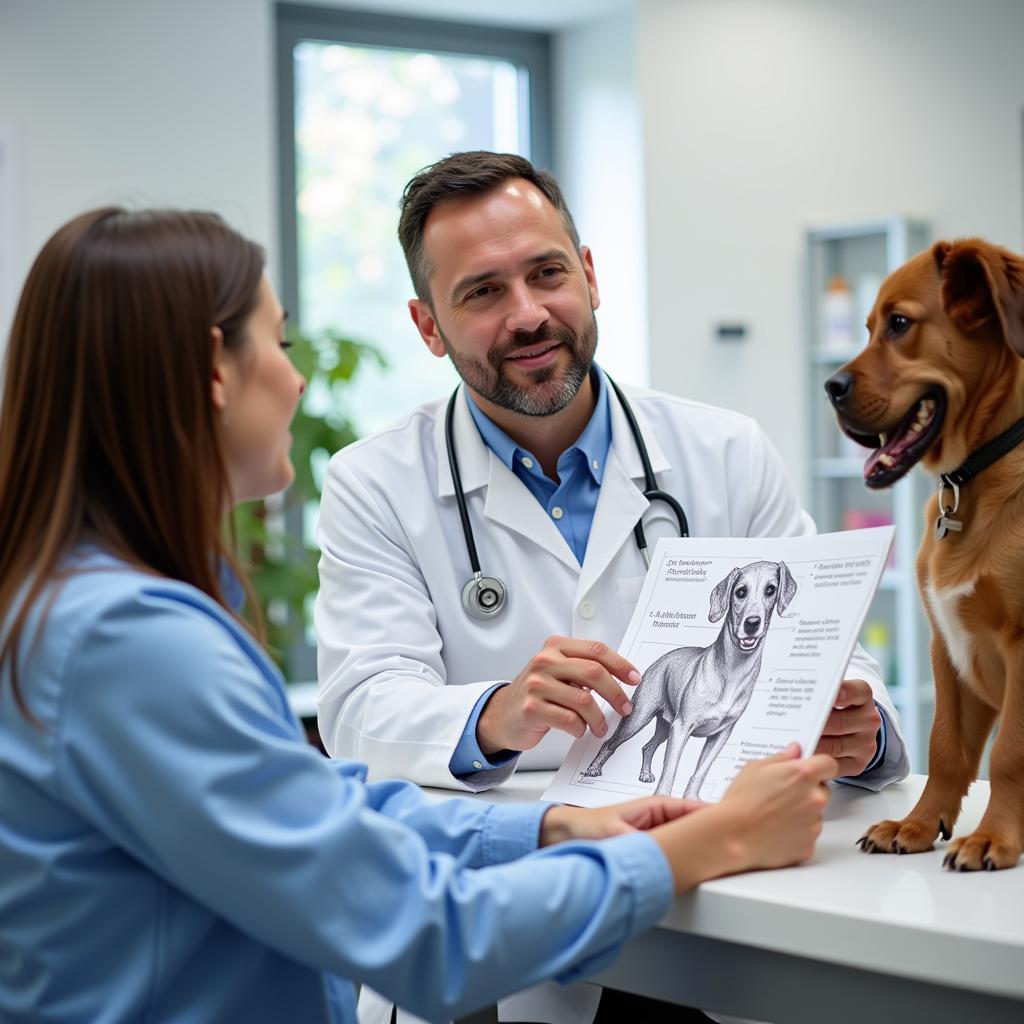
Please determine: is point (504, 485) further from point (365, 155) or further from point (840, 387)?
point (365, 155)

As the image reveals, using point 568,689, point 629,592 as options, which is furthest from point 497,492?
point 568,689

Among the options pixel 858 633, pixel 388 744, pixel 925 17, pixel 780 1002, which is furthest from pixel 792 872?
pixel 925 17

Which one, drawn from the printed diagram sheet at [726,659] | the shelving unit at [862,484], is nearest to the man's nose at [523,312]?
the printed diagram sheet at [726,659]

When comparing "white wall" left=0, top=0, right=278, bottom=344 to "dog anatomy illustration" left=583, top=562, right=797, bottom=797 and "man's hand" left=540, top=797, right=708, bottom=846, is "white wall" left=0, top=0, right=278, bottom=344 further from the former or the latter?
"man's hand" left=540, top=797, right=708, bottom=846

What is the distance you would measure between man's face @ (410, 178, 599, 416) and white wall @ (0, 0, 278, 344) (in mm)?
1945

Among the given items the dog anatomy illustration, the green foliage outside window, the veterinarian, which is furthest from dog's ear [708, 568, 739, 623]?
the green foliage outside window

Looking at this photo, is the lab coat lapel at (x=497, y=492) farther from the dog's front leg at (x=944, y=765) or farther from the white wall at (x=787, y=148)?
the white wall at (x=787, y=148)

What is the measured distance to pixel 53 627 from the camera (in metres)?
0.87

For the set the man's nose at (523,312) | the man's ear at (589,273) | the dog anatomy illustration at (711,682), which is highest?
the man's ear at (589,273)

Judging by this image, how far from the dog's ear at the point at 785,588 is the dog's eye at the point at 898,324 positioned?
237 mm

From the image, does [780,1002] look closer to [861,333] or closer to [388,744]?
[388,744]

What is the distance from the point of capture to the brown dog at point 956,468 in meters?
1.05

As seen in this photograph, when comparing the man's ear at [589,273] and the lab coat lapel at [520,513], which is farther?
the man's ear at [589,273]

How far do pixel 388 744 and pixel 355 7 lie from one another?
3599 mm
